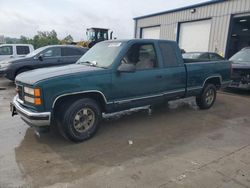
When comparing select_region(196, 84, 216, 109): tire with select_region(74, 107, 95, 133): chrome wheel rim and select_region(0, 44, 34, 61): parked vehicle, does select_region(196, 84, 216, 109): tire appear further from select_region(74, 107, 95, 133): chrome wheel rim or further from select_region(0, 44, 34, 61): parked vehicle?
select_region(0, 44, 34, 61): parked vehicle

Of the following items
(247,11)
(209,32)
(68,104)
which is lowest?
(68,104)

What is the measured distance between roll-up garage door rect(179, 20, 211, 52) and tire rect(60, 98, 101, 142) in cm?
1369

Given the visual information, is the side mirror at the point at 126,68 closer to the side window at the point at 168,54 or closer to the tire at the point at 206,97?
the side window at the point at 168,54

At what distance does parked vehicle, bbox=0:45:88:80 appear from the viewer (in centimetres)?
969

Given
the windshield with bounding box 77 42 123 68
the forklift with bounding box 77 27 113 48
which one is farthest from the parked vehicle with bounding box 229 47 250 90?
the forklift with bounding box 77 27 113 48

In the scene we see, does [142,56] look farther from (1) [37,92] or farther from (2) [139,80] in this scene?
(1) [37,92]

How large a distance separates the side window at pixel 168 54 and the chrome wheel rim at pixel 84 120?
7.17 ft

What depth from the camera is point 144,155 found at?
12.8 feet

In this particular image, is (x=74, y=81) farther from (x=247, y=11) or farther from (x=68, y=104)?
(x=247, y=11)

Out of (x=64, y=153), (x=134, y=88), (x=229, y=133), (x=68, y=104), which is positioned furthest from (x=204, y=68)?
(x=64, y=153)

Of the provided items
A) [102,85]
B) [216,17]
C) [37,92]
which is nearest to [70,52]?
[102,85]

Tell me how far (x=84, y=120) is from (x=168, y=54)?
102 inches

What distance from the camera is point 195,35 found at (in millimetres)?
16938

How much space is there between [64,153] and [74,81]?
4.00 ft
